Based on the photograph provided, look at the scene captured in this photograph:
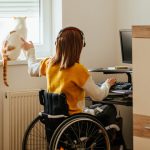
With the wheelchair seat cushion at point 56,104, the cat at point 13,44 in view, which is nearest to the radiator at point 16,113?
the cat at point 13,44

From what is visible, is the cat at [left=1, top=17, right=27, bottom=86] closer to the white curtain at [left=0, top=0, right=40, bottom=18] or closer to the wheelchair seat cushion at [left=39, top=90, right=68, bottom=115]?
the white curtain at [left=0, top=0, right=40, bottom=18]

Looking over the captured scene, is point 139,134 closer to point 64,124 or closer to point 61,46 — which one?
point 64,124

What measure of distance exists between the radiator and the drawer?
36.4 inches

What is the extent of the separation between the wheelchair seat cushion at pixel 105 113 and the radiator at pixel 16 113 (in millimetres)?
623

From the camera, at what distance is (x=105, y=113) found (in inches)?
104

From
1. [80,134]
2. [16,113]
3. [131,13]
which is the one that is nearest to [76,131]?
[80,134]

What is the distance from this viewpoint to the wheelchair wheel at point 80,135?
7.48 feet

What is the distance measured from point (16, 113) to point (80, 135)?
32.8 inches

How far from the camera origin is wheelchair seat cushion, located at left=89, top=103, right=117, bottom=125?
2605 millimetres

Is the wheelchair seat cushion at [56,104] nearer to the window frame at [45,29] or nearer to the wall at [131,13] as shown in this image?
the window frame at [45,29]

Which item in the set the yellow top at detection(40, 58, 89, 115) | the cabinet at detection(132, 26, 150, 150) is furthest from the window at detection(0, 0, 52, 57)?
the cabinet at detection(132, 26, 150, 150)

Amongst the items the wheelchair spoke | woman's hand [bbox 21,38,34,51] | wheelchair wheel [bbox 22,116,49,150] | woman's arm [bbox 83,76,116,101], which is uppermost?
woman's hand [bbox 21,38,34,51]

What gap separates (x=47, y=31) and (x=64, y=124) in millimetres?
1295

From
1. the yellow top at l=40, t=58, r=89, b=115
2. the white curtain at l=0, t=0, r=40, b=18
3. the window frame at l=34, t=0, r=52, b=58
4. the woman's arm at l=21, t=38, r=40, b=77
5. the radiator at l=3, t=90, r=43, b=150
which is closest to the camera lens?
the yellow top at l=40, t=58, r=89, b=115
